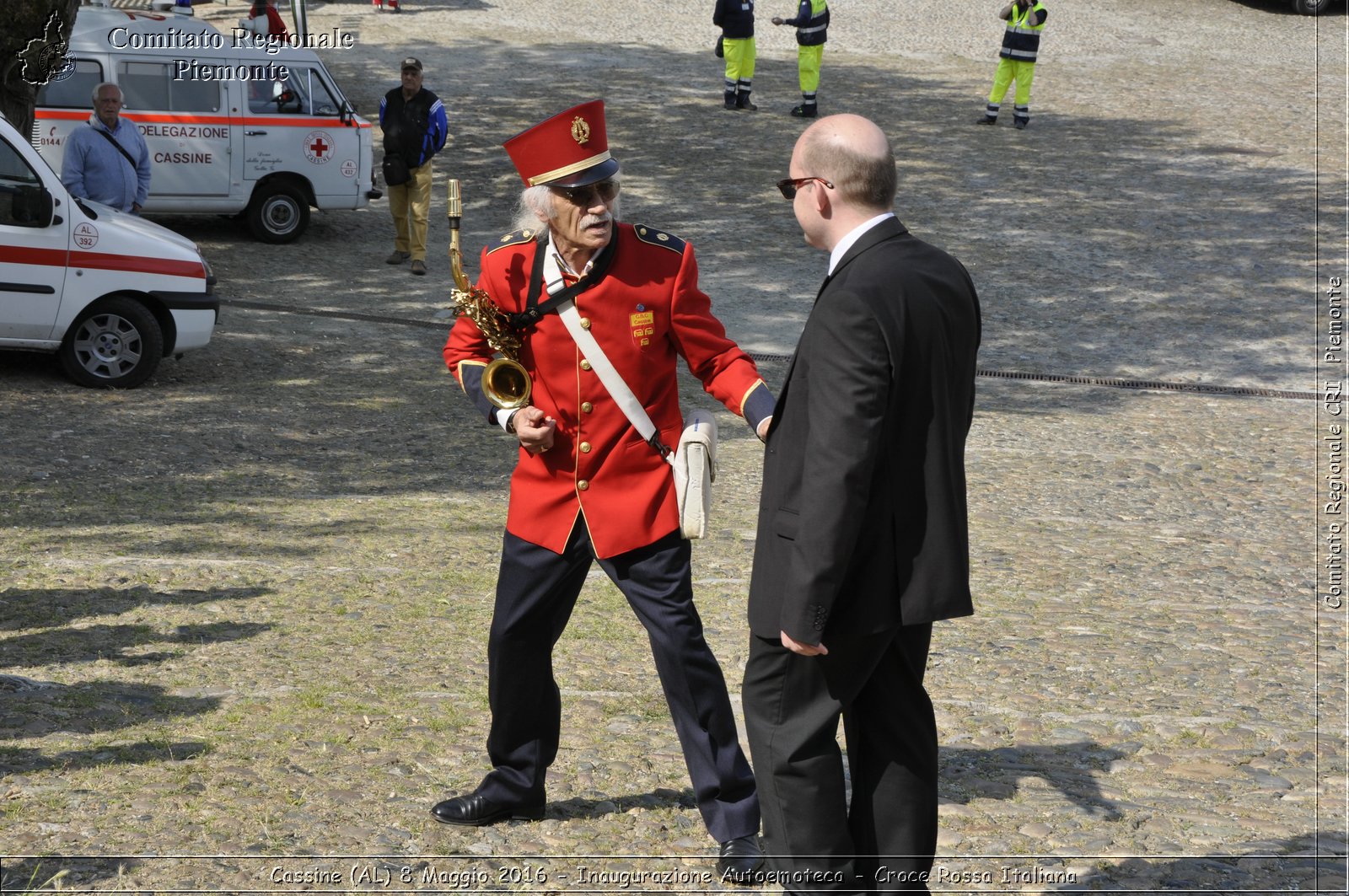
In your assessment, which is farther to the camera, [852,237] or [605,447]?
[605,447]

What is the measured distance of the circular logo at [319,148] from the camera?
627 inches

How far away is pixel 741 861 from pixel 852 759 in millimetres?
803

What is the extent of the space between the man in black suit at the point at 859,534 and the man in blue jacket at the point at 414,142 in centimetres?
1225

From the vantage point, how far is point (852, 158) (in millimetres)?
3271

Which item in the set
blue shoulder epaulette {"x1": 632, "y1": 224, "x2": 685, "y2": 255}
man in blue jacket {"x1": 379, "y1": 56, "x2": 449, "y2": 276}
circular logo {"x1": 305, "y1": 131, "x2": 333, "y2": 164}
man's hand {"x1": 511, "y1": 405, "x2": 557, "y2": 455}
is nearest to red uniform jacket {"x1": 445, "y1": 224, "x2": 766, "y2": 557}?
blue shoulder epaulette {"x1": 632, "y1": 224, "x2": 685, "y2": 255}

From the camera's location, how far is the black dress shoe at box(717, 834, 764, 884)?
13.8ft

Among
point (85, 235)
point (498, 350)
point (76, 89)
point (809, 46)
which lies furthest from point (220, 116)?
point (498, 350)

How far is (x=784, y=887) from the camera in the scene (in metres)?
3.52

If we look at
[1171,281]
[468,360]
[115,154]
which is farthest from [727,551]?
[1171,281]

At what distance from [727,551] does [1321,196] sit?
14.2 m

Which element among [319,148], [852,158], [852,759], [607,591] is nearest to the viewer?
[852,158]

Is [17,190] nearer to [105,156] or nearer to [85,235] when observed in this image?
[85,235]

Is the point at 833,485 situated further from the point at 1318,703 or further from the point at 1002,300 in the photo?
the point at 1002,300

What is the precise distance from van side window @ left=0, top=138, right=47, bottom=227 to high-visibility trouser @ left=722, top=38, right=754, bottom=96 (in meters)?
13.7
